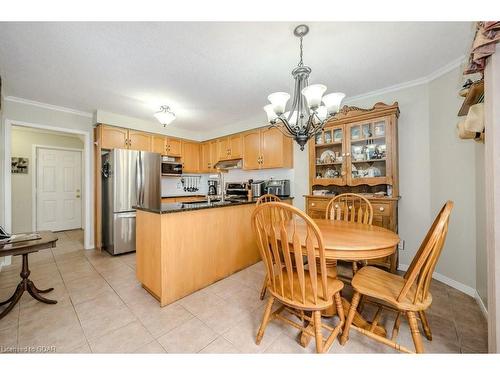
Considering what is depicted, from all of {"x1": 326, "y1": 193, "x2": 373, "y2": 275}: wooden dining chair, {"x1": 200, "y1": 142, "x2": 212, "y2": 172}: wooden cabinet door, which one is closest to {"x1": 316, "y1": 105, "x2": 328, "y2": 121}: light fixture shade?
{"x1": 326, "y1": 193, "x2": 373, "y2": 275}: wooden dining chair

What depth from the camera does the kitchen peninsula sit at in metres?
1.84

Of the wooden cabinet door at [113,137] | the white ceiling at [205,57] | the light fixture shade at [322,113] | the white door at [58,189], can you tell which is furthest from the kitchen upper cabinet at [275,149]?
the white door at [58,189]

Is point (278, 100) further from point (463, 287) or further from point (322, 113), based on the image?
point (463, 287)

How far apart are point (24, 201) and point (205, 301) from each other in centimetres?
501

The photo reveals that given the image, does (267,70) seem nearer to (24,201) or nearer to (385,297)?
(385,297)

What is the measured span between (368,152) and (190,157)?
3.62m

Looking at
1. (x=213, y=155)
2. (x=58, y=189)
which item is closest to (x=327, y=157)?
(x=213, y=155)

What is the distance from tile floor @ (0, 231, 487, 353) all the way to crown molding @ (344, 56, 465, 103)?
2.30m

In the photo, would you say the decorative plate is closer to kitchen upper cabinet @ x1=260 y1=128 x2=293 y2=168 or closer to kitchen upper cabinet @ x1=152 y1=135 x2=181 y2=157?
kitchen upper cabinet @ x1=260 y1=128 x2=293 y2=168

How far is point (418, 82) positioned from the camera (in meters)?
2.38

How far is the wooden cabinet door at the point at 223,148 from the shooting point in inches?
168

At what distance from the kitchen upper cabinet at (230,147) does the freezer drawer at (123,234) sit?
207 centimetres
